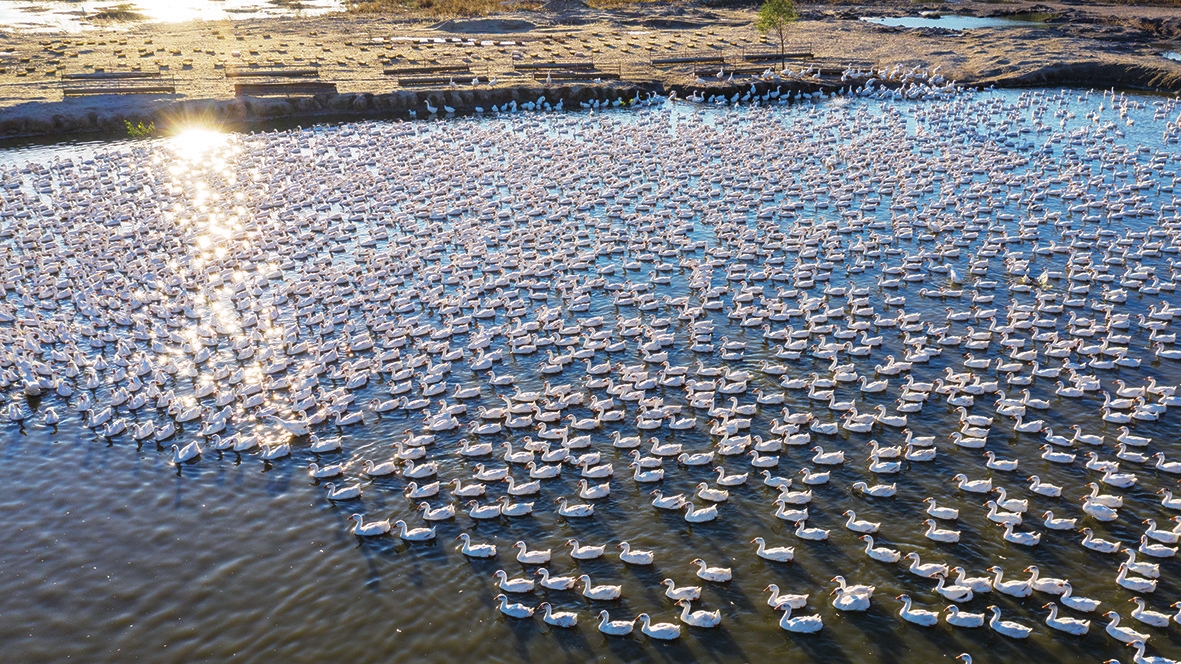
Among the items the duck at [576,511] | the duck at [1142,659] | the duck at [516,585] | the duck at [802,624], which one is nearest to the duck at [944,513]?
the duck at [1142,659]

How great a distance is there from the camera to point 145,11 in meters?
138

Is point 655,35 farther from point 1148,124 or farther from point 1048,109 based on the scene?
point 1148,124

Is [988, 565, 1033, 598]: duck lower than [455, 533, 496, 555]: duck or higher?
higher

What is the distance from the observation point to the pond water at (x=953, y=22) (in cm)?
11387

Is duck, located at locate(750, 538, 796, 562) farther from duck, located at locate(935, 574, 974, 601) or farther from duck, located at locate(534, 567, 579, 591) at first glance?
duck, located at locate(534, 567, 579, 591)

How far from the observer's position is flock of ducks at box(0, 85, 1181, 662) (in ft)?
81.0

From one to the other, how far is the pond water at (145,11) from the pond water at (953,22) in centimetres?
8018

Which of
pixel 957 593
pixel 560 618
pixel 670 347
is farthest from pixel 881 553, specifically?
pixel 670 347

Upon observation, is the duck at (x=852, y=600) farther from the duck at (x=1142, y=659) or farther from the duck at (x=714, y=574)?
the duck at (x=1142, y=659)

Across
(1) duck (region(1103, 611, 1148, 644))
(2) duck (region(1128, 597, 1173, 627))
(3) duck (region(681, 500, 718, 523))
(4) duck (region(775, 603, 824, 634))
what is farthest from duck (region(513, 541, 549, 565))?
(2) duck (region(1128, 597, 1173, 627))

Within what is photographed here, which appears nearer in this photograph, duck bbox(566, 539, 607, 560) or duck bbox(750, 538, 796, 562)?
duck bbox(750, 538, 796, 562)

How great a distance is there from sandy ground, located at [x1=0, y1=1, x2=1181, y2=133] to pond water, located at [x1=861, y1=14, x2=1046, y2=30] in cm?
413

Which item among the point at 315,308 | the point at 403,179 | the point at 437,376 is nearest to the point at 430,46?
the point at 403,179

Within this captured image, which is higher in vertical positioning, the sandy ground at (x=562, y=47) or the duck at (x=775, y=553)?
the sandy ground at (x=562, y=47)
